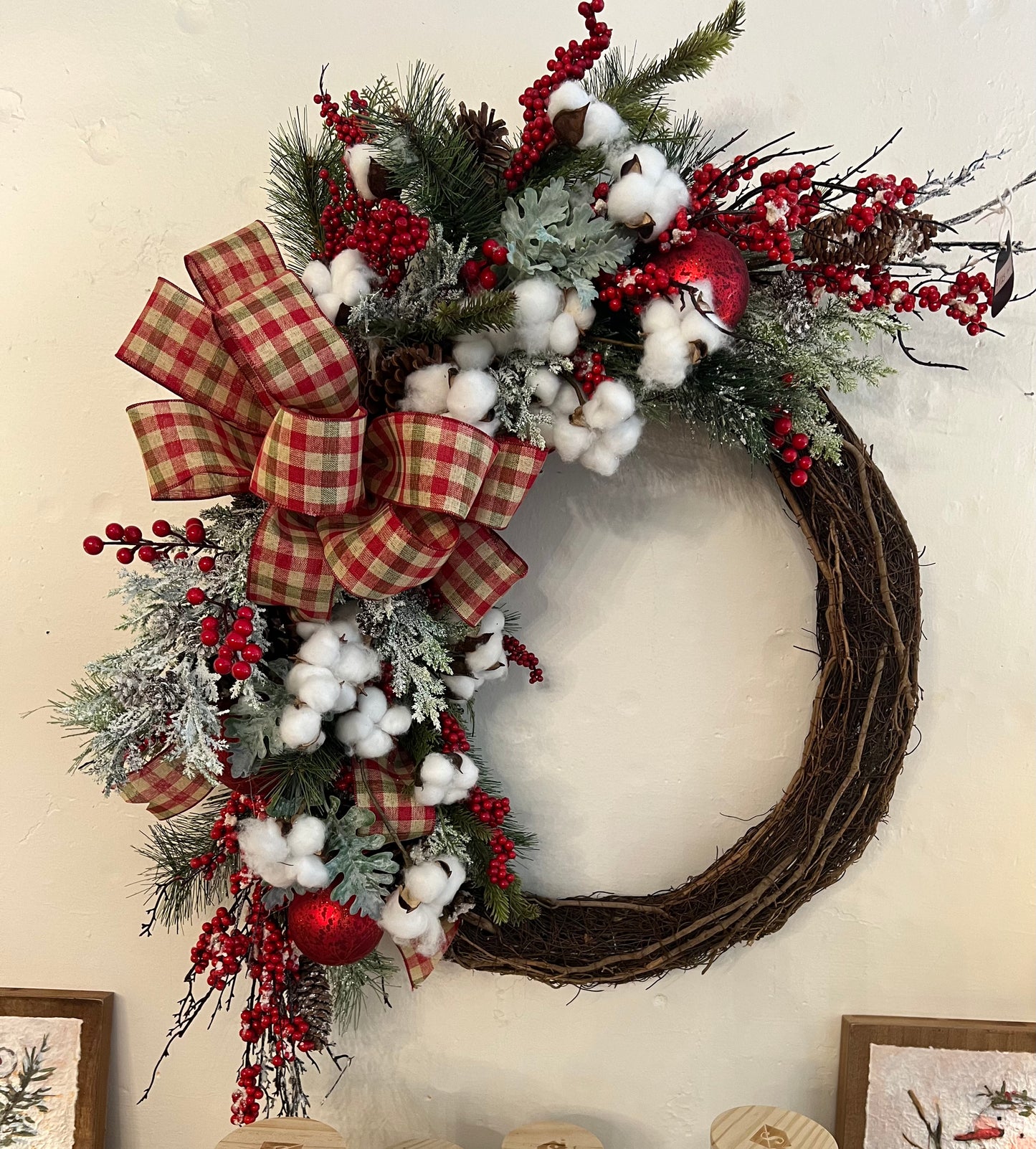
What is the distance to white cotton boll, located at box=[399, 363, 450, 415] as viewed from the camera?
0.79m

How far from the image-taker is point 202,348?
802mm

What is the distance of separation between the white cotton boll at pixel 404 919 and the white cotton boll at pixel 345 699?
0.21 meters

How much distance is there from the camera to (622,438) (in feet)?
2.75

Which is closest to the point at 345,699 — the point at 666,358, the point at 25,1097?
the point at 666,358

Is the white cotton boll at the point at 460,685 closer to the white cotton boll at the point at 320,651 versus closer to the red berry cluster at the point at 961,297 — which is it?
the white cotton boll at the point at 320,651

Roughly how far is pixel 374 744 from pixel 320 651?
12 cm

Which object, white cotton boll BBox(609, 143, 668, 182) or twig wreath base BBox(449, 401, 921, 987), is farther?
twig wreath base BBox(449, 401, 921, 987)

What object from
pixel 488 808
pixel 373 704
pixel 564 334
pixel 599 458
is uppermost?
pixel 564 334

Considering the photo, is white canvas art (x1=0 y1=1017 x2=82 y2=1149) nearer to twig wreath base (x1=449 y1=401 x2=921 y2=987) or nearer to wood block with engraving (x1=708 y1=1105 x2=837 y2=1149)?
twig wreath base (x1=449 y1=401 x2=921 y2=987)

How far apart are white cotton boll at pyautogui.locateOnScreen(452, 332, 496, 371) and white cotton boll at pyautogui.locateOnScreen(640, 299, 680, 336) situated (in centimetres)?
15

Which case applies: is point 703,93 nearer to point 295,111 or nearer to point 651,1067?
point 295,111

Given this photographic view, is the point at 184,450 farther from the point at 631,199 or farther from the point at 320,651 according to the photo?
the point at 631,199

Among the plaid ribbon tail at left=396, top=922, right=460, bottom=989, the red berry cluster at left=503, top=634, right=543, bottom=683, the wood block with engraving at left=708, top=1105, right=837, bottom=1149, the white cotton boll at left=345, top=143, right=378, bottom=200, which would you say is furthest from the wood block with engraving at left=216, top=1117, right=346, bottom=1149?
the white cotton boll at left=345, top=143, right=378, bottom=200

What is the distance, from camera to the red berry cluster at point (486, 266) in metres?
0.78
